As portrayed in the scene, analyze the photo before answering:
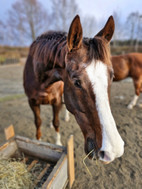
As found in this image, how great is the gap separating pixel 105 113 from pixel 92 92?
0.62ft

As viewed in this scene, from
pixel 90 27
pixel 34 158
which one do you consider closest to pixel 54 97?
pixel 34 158

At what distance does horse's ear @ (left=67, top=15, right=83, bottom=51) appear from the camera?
105 cm

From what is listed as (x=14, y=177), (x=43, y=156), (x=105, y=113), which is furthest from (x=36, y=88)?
(x=105, y=113)

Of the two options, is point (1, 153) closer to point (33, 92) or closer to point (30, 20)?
point (33, 92)

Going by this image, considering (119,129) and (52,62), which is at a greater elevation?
(52,62)

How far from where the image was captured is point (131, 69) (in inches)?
173

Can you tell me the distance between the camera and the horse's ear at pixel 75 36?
1.05 m

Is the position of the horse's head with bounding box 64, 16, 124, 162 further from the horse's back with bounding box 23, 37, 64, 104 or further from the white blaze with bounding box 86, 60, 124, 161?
the horse's back with bounding box 23, 37, 64, 104

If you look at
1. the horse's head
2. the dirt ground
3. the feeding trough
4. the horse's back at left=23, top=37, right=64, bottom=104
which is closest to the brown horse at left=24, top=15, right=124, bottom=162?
the horse's head

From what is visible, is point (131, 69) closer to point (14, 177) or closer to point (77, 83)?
point (77, 83)

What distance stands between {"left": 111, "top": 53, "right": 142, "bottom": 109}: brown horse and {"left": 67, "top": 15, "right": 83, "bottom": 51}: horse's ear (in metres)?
3.60

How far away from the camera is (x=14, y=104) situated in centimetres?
486

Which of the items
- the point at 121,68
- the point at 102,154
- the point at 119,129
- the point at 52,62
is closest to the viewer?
the point at 102,154

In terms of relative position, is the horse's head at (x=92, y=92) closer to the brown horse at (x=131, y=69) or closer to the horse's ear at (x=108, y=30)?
the horse's ear at (x=108, y=30)
